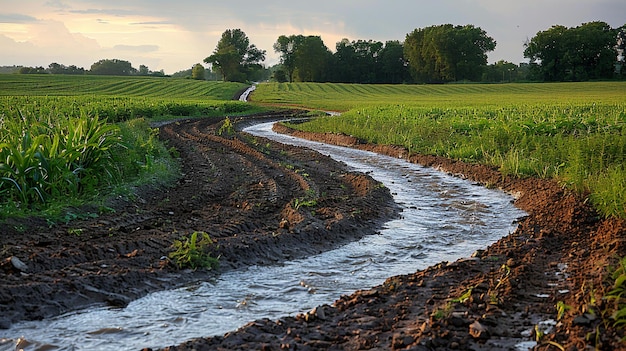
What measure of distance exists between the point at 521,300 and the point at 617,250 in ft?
6.42

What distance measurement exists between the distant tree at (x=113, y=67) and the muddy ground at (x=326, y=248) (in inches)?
5135

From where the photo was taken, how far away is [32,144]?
31.0 feet

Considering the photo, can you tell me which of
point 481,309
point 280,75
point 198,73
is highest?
point 198,73

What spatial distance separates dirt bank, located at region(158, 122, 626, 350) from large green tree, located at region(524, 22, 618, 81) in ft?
290

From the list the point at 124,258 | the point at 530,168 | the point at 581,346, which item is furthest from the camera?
the point at 530,168

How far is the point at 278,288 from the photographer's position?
6.40 meters

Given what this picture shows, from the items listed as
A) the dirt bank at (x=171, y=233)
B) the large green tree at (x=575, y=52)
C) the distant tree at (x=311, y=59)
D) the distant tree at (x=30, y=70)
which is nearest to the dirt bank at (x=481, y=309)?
the dirt bank at (x=171, y=233)

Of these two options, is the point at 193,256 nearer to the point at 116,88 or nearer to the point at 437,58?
the point at 116,88

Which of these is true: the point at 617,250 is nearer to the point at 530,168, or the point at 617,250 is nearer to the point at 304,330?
the point at 304,330

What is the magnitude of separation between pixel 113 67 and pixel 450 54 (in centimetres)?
7848

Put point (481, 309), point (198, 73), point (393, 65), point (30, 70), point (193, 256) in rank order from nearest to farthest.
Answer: point (481, 309) < point (193, 256) < point (30, 70) < point (393, 65) < point (198, 73)

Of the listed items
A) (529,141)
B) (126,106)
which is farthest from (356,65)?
(529,141)

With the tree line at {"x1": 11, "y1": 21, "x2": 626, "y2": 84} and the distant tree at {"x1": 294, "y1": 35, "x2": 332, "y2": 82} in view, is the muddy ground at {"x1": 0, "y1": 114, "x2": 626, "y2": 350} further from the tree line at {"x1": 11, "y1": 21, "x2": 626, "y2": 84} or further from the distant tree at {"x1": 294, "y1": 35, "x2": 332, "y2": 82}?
the distant tree at {"x1": 294, "y1": 35, "x2": 332, "y2": 82}

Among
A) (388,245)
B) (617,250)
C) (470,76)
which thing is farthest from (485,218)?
(470,76)
